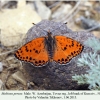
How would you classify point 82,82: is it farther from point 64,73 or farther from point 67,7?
point 67,7

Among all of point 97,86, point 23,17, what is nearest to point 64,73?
point 97,86
